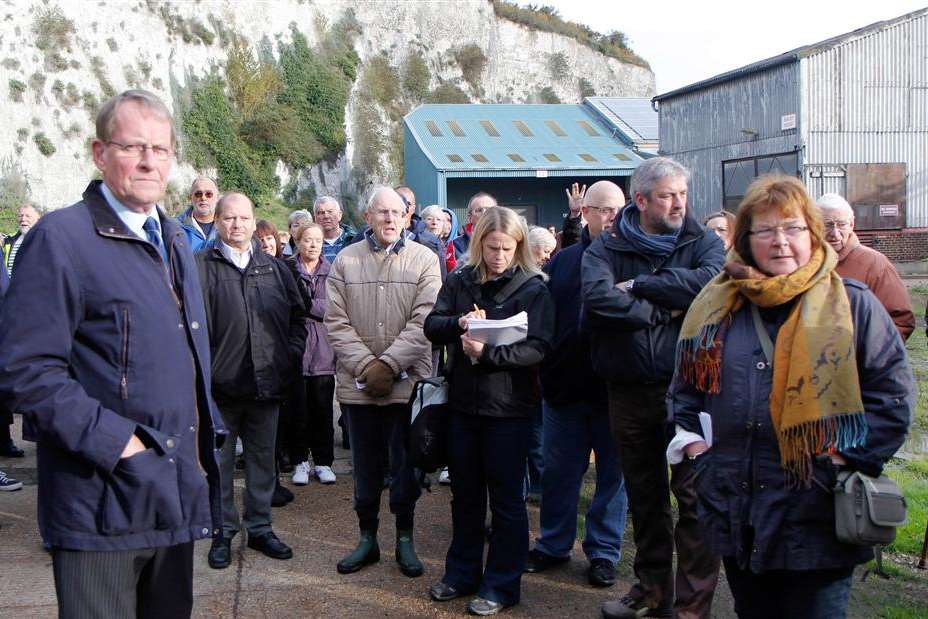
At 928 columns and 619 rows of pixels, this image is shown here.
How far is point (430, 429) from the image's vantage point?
14.6ft

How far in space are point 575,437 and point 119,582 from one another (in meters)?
2.87

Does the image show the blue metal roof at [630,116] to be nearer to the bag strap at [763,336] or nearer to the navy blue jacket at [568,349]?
the navy blue jacket at [568,349]

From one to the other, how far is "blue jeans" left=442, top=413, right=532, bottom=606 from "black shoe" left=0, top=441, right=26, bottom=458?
471cm

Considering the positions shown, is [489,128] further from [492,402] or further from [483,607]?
[483,607]

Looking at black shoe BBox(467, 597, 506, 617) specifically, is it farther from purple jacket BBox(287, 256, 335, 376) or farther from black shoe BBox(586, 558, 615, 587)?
purple jacket BBox(287, 256, 335, 376)

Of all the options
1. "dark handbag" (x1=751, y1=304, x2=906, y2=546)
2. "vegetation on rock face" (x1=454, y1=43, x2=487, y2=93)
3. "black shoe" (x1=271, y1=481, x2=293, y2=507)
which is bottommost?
"black shoe" (x1=271, y1=481, x2=293, y2=507)

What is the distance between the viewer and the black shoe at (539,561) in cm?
485

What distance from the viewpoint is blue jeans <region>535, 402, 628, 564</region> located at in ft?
15.6

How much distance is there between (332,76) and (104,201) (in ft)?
150

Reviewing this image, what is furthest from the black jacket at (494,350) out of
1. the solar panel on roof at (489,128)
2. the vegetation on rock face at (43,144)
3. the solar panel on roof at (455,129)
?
the vegetation on rock face at (43,144)

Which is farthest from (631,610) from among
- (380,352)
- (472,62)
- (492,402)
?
(472,62)

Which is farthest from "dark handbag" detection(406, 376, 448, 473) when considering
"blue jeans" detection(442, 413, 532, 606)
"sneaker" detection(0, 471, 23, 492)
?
"sneaker" detection(0, 471, 23, 492)

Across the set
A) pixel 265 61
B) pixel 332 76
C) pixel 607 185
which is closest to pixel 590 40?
pixel 332 76

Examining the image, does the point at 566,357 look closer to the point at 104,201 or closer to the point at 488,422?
the point at 488,422
